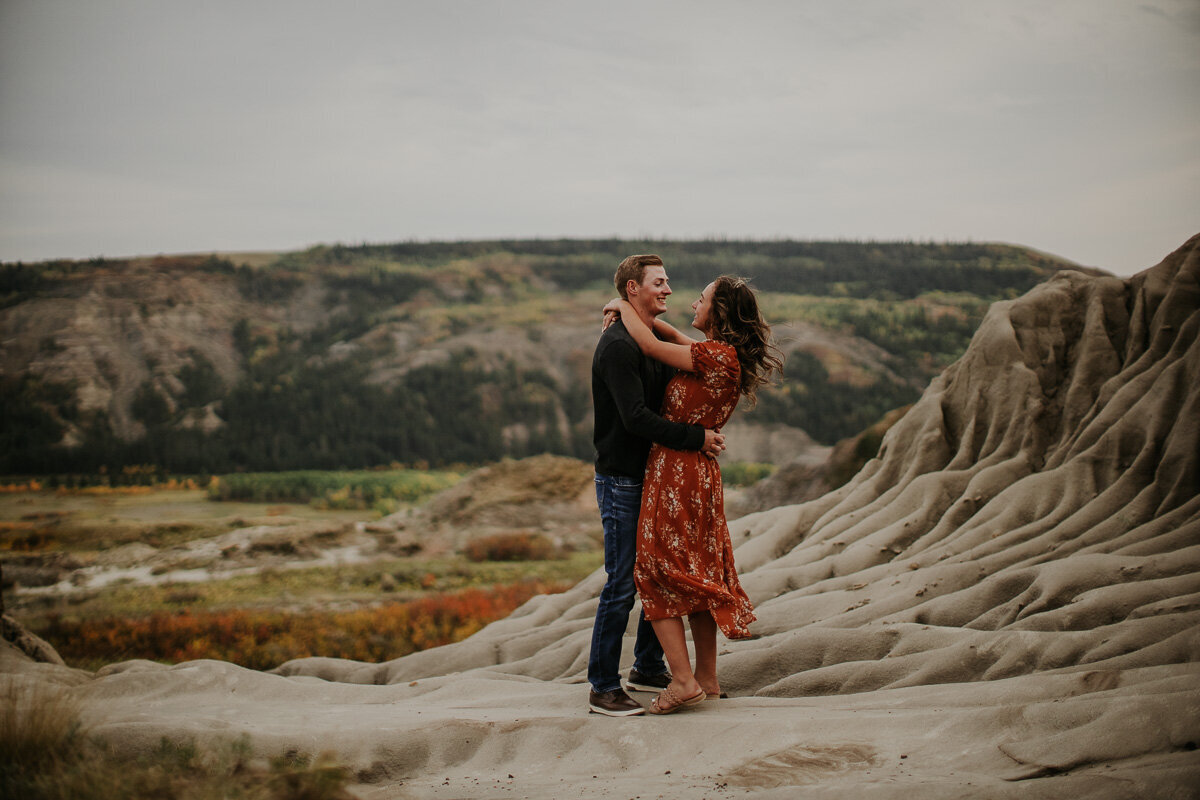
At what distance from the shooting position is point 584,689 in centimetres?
559

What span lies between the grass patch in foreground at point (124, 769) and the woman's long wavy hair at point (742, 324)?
2786 mm

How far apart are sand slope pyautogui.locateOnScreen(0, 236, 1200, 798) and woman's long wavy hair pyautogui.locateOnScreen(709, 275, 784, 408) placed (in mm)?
1823

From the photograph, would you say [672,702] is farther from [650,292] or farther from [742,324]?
[650,292]

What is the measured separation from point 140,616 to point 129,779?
10546 millimetres

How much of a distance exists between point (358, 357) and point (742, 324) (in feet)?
98.1

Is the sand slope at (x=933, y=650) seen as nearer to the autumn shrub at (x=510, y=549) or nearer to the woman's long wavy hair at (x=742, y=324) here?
the woman's long wavy hair at (x=742, y=324)

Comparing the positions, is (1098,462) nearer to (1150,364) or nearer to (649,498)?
(1150,364)

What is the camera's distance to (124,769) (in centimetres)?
369

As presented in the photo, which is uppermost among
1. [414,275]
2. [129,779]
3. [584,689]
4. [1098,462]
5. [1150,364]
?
[414,275]

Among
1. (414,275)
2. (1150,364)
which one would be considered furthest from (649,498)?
(414,275)

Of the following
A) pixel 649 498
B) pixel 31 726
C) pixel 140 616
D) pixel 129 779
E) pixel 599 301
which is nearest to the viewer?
pixel 129 779

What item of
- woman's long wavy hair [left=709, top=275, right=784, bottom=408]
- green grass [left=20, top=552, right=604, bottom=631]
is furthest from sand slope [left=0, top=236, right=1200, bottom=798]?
green grass [left=20, top=552, right=604, bottom=631]

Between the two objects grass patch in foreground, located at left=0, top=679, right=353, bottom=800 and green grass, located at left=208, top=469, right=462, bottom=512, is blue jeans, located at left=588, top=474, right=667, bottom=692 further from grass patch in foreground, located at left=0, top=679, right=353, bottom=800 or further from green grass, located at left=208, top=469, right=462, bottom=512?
green grass, located at left=208, top=469, right=462, bottom=512

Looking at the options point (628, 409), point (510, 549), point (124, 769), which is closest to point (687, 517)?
point (628, 409)
